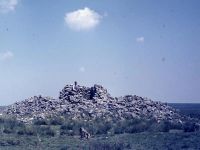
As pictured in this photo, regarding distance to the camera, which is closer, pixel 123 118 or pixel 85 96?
pixel 123 118

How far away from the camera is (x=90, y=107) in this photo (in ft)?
179

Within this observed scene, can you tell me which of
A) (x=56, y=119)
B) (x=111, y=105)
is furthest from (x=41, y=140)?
(x=111, y=105)

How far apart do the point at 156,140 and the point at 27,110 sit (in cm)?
2719

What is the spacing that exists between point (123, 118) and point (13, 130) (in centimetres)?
1390

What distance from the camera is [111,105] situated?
5584 centimetres

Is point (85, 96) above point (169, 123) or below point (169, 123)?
above

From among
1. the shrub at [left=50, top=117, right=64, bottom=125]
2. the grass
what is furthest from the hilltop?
the grass

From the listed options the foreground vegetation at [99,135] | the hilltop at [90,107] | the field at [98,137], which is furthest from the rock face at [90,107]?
the field at [98,137]

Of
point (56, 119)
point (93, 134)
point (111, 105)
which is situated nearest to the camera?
point (93, 134)

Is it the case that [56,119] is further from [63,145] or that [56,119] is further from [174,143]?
[174,143]

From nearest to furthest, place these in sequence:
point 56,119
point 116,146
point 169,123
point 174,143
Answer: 1. point 116,146
2. point 174,143
3. point 169,123
4. point 56,119

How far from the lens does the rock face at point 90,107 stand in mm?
51469

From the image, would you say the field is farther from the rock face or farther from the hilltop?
the rock face

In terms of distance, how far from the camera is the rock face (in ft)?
169
